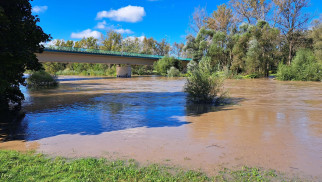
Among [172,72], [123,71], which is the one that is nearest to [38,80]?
[123,71]

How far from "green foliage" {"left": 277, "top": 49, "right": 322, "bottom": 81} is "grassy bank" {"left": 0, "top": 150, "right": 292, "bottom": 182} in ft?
141

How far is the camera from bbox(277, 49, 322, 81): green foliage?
4162 centimetres

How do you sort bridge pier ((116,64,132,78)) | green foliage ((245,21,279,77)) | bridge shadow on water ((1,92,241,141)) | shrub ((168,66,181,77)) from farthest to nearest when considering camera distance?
bridge pier ((116,64,132,78))
shrub ((168,66,181,77))
green foliage ((245,21,279,77))
bridge shadow on water ((1,92,241,141))

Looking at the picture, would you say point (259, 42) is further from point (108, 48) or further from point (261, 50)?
point (108, 48)

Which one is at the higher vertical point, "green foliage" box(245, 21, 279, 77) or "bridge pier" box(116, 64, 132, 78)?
"green foliage" box(245, 21, 279, 77)

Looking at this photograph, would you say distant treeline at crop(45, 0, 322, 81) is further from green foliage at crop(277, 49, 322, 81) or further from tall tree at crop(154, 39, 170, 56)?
tall tree at crop(154, 39, 170, 56)

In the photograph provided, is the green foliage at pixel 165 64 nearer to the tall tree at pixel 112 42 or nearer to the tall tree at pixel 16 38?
the tall tree at pixel 112 42

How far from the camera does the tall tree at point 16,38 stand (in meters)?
8.88

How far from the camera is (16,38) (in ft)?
31.5

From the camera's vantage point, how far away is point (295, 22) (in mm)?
53750

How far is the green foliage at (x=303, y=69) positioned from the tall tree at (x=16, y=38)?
4297 cm

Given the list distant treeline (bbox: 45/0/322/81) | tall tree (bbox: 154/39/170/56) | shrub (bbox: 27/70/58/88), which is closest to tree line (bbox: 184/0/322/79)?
distant treeline (bbox: 45/0/322/81)

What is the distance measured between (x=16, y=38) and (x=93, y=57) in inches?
1908

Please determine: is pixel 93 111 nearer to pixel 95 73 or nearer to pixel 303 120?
pixel 303 120
